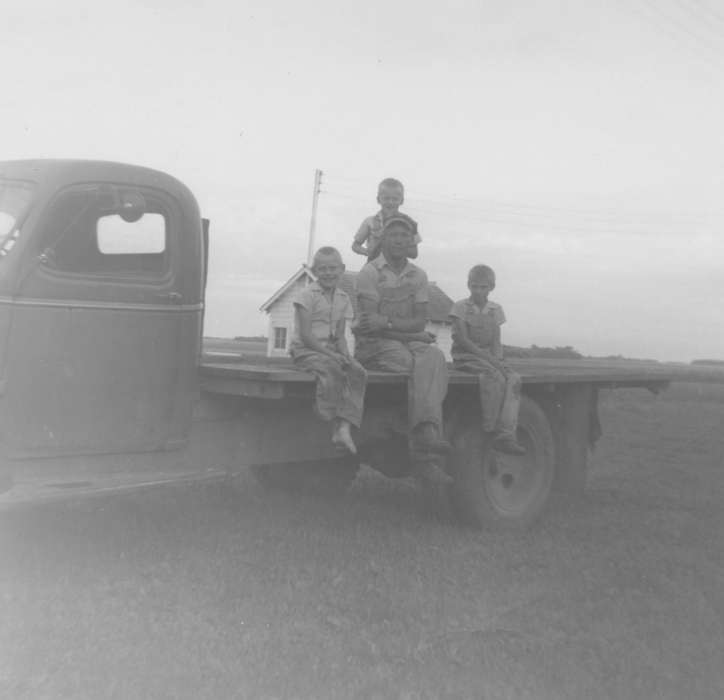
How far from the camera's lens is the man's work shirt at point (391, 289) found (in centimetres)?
586

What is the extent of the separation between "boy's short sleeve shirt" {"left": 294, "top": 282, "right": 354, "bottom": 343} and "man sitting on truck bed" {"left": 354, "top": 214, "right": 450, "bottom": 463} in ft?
1.21

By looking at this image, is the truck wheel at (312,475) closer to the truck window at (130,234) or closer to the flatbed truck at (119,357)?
the flatbed truck at (119,357)

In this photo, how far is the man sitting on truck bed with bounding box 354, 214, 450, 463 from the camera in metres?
5.32

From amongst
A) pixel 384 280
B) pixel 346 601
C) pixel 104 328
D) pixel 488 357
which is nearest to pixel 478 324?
pixel 488 357

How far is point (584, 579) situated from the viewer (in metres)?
4.82

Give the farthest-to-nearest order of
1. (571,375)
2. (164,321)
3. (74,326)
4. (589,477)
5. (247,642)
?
(589,477) < (571,375) < (164,321) < (74,326) < (247,642)

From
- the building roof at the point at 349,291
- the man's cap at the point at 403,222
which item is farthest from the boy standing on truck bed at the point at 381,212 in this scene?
the building roof at the point at 349,291

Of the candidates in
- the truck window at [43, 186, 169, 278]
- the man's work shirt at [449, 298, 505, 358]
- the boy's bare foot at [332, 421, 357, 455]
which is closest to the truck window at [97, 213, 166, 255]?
the truck window at [43, 186, 169, 278]

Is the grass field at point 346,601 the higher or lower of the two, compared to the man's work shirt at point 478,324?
lower

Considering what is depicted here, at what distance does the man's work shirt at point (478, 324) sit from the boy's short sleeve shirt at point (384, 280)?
716 millimetres

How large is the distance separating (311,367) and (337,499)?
6.18 feet

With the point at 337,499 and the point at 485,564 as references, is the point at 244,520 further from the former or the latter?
the point at 485,564

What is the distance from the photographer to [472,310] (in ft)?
21.8

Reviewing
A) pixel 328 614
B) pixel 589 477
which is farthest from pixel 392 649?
pixel 589 477
